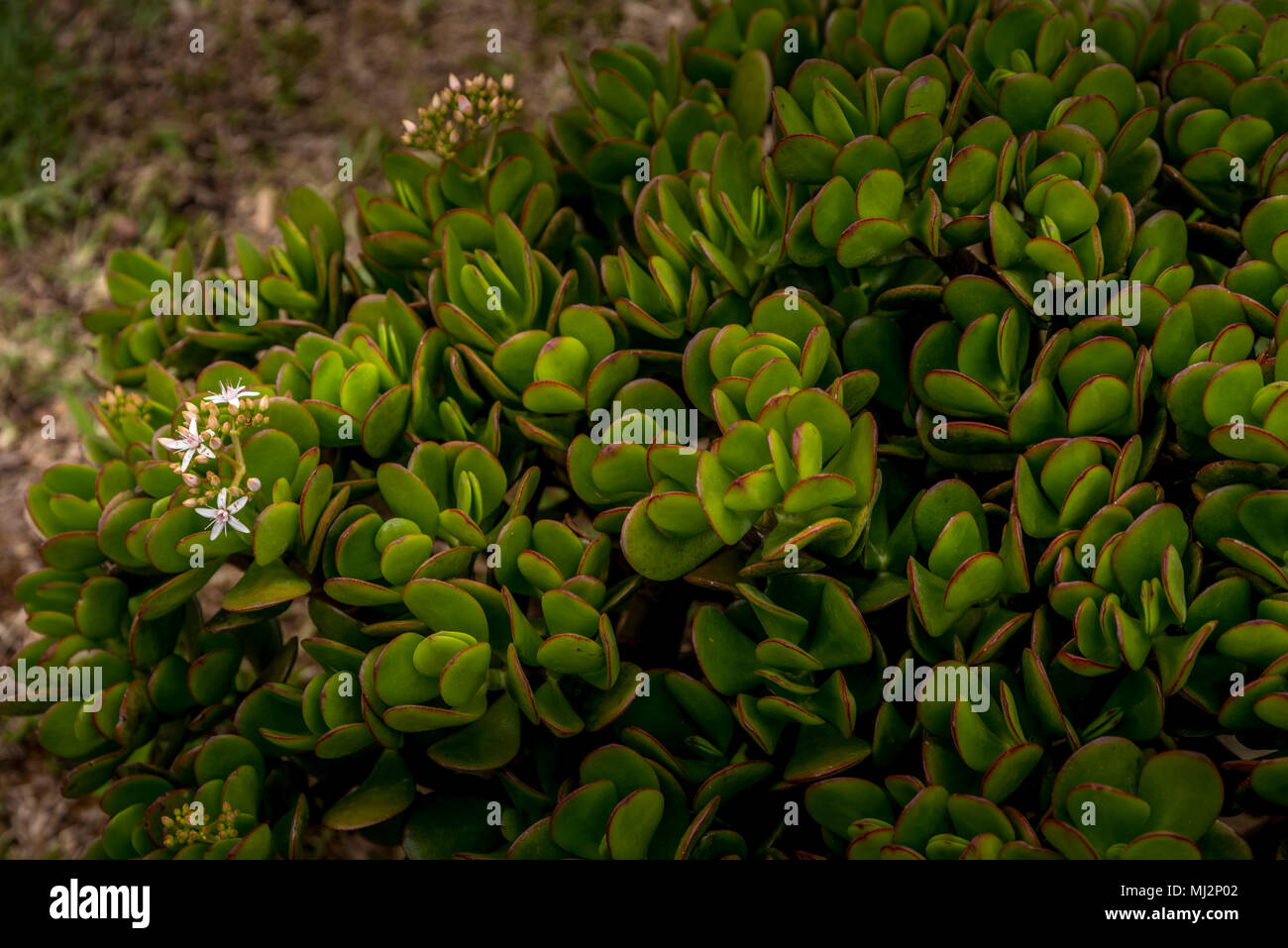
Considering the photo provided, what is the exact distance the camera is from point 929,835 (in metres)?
1.12

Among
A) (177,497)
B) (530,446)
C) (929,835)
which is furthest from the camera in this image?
(530,446)

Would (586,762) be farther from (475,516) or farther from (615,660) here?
(475,516)

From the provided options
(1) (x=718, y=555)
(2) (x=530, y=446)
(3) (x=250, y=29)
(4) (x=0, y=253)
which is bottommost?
Answer: (1) (x=718, y=555)

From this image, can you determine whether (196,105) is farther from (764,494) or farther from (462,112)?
(764,494)

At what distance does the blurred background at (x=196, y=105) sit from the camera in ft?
10.5

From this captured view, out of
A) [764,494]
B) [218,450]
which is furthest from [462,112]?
[764,494]

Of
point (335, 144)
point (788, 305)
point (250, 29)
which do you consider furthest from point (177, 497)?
point (250, 29)

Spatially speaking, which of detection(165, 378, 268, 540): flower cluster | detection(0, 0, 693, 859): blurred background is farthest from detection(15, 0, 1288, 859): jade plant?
detection(0, 0, 693, 859): blurred background

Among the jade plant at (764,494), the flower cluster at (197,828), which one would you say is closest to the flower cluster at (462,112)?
the jade plant at (764,494)

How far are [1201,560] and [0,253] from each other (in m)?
3.49

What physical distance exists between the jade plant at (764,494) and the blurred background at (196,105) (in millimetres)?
1906

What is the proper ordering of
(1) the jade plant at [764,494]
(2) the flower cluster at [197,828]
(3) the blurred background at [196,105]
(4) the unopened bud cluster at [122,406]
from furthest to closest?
(3) the blurred background at [196,105]
(4) the unopened bud cluster at [122,406]
(2) the flower cluster at [197,828]
(1) the jade plant at [764,494]

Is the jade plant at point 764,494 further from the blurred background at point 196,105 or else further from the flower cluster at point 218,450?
the blurred background at point 196,105
